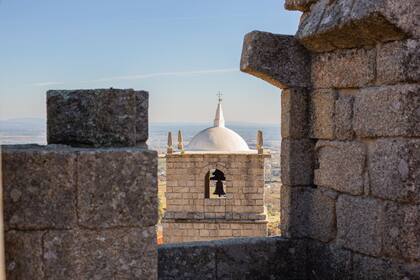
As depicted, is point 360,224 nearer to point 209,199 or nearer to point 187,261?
point 187,261

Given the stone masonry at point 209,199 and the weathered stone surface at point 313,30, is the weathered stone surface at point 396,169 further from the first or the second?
the stone masonry at point 209,199

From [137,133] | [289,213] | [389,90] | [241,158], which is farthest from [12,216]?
[241,158]

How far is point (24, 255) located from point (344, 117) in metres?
3.01

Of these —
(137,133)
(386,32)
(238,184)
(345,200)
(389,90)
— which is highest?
(386,32)

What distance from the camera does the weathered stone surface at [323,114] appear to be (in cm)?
498

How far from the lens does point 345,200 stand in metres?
4.79

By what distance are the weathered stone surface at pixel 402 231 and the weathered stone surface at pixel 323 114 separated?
0.98 meters

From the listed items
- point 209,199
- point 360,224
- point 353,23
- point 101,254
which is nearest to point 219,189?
point 209,199

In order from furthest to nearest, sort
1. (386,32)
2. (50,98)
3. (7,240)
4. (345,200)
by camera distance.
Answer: (345,200)
(386,32)
(50,98)
(7,240)

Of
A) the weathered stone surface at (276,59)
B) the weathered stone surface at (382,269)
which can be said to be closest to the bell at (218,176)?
the weathered stone surface at (276,59)

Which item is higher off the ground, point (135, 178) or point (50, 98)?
point (50, 98)

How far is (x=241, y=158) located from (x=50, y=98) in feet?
67.7

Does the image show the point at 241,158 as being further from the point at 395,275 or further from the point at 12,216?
the point at 12,216

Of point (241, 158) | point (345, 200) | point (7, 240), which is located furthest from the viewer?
point (241, 158)
